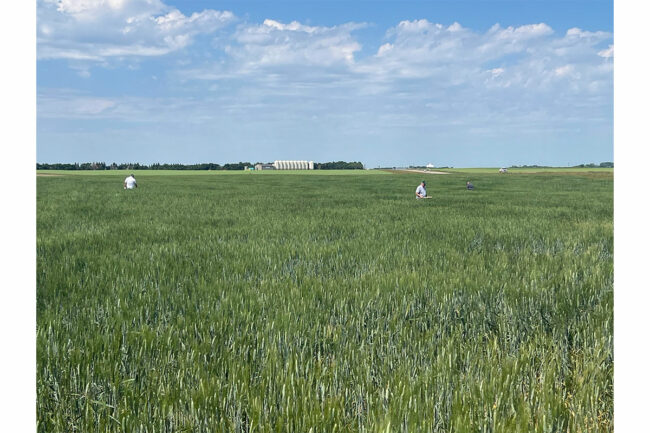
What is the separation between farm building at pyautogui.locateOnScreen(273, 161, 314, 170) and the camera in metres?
152

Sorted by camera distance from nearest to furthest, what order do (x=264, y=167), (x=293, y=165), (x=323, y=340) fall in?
(x=323, y=340) → (x=264, y=167) → (x=293, y=165)

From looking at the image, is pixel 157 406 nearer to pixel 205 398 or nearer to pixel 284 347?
pixel 205 398

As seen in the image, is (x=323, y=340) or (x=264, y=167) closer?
(x=323, y=340)

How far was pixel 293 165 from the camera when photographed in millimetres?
159500

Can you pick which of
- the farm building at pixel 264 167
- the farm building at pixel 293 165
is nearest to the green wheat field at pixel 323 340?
the farm building at pixel 264 167

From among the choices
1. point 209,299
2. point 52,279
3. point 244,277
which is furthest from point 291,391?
point 52,279

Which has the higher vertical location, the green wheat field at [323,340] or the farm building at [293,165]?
the farm building at [293,165]

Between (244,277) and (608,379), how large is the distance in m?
4.64

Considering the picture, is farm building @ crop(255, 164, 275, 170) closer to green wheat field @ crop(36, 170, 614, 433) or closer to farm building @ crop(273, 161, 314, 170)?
farm building @ crop(273, 161, 314, 170)

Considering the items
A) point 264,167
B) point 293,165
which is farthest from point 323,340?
point 293,165

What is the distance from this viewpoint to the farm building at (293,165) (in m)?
152

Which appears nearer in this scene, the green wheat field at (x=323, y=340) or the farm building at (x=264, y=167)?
the green wheat field at (x=323, y=340)

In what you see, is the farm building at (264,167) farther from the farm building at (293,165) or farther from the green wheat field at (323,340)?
the green wheat field at (323,340)

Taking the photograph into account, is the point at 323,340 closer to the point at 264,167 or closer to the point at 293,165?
the point at 264,167
